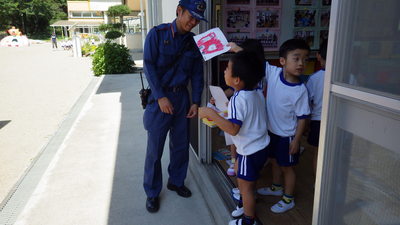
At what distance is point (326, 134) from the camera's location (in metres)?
1.38

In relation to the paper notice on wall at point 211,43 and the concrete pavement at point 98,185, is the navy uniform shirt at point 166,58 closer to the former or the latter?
the paper notice on wall at point 211,43

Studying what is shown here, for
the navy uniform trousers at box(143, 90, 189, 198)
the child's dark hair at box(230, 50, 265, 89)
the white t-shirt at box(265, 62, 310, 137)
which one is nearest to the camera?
the child's dark hair at box(230, 50, 265, 89)

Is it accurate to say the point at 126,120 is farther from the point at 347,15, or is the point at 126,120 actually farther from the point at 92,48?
the point at 92,48

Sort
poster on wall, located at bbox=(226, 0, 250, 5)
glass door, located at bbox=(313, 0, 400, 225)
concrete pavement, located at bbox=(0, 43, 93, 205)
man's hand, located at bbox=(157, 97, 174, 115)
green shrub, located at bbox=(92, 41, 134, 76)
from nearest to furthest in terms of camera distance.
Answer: glass door, located at bbox=(313, 0, 400, 225) → man's hand, located at bbox=(157, 97, 174, 115) → poster on wall, located at bbox=(226, 0, 250, 5) → concrete pavement, located at bbox=(0, 43, 93, 205) → green shrub, located at bbox=(92, 41, 134, 76)

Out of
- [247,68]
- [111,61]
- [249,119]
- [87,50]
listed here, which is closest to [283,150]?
[249,119]

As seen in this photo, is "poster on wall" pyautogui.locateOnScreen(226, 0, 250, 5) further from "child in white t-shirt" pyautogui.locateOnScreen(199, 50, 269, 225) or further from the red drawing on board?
"child in white t-shirt" pyautogui.locateOnScreen(199, 50, 269, 225)

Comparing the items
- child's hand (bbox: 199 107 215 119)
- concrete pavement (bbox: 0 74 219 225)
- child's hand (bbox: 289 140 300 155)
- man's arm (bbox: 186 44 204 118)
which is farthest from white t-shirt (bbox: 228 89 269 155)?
concrete pavement (bbox: 0 74 219 225)

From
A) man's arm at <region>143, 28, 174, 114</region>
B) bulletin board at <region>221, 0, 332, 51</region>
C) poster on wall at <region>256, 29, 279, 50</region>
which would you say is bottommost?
man's arm at <region>143, 28, 174, 114</region>

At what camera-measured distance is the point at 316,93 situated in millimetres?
2309

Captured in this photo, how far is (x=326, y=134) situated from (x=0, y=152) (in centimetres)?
441

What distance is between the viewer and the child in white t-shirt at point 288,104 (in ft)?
6.83

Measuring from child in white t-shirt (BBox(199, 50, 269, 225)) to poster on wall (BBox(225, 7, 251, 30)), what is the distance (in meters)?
1.75

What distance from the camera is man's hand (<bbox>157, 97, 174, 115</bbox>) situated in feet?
8.03

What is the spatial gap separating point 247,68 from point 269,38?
79.5 inches
